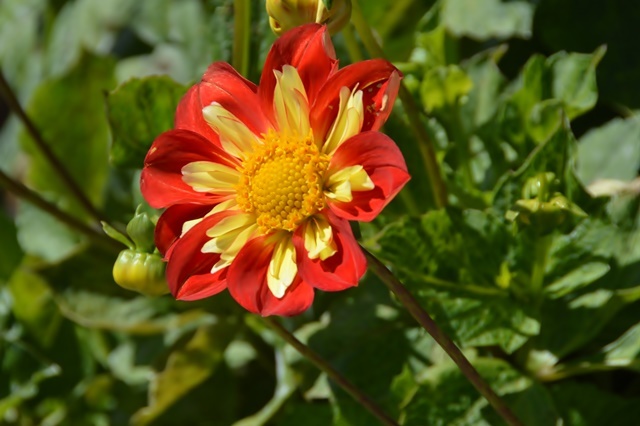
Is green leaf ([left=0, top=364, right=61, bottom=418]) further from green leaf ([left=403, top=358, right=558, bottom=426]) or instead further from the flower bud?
the flower bud

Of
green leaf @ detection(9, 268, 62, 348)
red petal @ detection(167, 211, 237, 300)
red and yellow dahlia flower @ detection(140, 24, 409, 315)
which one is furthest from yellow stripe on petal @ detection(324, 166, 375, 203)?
green leaf @ detection(9, 268, 62, 348)

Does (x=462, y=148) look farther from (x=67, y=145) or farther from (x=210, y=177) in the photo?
(x=67, y=145)

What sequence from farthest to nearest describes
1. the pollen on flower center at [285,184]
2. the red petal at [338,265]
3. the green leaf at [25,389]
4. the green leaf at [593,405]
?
the green leaf at [25,389]
the green leaf at [593,405]
the pollen on flower center at [285,184]
the red petal at [338,265]

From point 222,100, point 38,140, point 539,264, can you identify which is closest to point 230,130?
point 222,100

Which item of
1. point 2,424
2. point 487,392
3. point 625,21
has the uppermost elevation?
point 487,392

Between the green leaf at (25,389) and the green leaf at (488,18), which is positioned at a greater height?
the green leaf at (488,18)

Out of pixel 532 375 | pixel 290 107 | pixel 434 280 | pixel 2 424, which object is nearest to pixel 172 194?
pixel 290 107

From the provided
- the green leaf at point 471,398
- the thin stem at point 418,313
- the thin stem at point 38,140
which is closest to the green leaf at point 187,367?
the thin stem at point 38,140

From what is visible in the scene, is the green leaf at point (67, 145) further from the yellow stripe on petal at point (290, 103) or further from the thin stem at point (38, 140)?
the yellow stripe on petal at point (290, 103)

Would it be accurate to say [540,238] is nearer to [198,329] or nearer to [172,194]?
[172,194]
